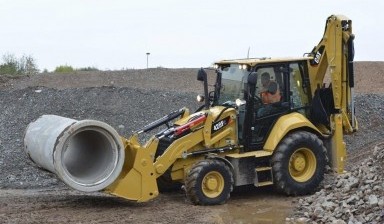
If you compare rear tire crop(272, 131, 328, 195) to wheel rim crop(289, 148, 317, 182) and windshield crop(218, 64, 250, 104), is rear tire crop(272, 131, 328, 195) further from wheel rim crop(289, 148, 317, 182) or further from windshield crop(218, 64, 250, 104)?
windshield crop(218, 64, 250, 104)

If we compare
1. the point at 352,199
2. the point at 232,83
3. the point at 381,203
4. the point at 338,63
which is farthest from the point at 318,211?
the point at 338,63

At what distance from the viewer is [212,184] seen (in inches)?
372

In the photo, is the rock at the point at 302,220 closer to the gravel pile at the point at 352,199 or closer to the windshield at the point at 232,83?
the gravel pile at the point at 352,199

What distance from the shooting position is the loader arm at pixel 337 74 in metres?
10.3

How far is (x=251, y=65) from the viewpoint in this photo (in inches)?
386

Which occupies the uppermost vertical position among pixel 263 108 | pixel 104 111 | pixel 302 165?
pixel 263 108

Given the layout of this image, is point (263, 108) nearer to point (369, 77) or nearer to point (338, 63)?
point (338, 63)

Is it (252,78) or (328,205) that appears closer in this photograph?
(328,205)

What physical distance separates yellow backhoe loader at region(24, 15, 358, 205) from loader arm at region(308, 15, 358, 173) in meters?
0.02

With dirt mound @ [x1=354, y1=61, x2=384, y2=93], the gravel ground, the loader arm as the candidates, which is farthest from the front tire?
dirt mound @ [x1=354, y1=61, x2=384, y2=93]

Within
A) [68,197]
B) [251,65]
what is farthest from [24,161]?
[251,65]

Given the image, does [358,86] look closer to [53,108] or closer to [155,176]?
[53,108]

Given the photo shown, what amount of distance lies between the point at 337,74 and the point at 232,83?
162 centimetres

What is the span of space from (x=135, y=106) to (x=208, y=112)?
745cm
